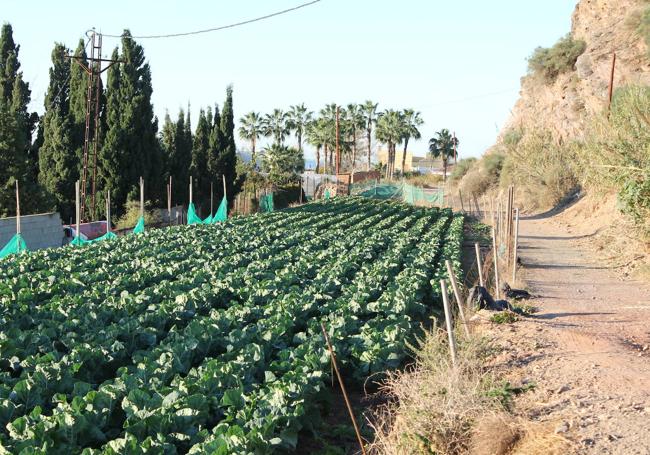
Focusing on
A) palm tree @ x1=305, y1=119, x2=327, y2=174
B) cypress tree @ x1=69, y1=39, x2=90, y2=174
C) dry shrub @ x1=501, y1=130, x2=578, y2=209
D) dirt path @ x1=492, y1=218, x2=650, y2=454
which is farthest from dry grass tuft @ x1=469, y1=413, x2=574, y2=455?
palm tree @ x1=305, y1=119, x2=327, y2=174

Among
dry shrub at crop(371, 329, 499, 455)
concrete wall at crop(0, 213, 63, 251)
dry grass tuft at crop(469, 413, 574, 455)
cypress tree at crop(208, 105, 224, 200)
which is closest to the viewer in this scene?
dry grass tuft at crop(469, 413, 574, 455)

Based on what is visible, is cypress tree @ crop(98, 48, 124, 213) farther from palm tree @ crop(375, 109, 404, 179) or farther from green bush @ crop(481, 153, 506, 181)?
palm tree @ crop(375, 109, 404, 179)

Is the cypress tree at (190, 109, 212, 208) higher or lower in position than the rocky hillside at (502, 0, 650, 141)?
lower

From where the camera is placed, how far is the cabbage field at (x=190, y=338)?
17.3 feet

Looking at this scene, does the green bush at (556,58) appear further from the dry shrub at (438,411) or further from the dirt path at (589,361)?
the dry shrub at (438,411)

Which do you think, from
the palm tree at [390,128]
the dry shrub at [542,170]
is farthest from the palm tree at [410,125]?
the dry shrub at [542,170]

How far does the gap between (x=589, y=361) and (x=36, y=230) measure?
1681 centimetres

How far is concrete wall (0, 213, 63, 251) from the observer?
19047 mm

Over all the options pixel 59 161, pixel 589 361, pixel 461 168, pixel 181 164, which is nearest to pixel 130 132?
pixel 59 161

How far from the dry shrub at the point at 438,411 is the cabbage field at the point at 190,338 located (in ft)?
2.78

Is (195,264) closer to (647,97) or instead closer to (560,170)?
(647,97)

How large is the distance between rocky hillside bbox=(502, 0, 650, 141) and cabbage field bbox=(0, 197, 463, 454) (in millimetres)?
23733

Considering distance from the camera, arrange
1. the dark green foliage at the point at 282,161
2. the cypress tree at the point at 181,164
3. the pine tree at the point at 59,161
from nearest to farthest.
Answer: the pine tree at the point at 59,161 < the cypress tree at the point at 181,164 < the dark green foliage at the point at 282,161

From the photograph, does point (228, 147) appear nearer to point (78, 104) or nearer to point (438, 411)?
point (78, 104)
